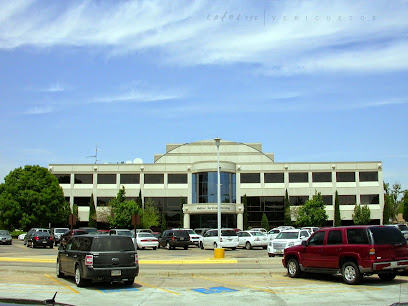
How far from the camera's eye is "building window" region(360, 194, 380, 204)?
233 feet

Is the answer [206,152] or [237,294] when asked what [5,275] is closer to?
[237,294]

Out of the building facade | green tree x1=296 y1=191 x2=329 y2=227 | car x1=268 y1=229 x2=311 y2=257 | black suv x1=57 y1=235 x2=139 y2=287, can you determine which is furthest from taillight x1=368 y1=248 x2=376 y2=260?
the building facade

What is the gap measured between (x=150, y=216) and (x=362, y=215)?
30.9m

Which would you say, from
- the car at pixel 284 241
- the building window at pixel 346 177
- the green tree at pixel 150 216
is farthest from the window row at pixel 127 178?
the car at pixel 284 241

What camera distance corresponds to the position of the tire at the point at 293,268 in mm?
17375

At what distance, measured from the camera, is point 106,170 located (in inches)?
2904

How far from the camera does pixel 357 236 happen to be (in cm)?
1523

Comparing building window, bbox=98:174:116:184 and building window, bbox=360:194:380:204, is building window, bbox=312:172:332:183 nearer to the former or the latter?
building window, bbox=360:194:380:204

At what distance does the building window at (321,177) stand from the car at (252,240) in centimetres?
3307

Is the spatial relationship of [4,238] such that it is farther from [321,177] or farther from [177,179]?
[321,177]

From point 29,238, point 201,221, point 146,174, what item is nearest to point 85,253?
point 29,238

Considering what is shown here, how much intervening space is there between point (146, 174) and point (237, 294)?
61.1 meters

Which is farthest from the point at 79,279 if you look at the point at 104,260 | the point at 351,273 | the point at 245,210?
the point at 245,210

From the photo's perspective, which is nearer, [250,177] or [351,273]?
[351,273]
